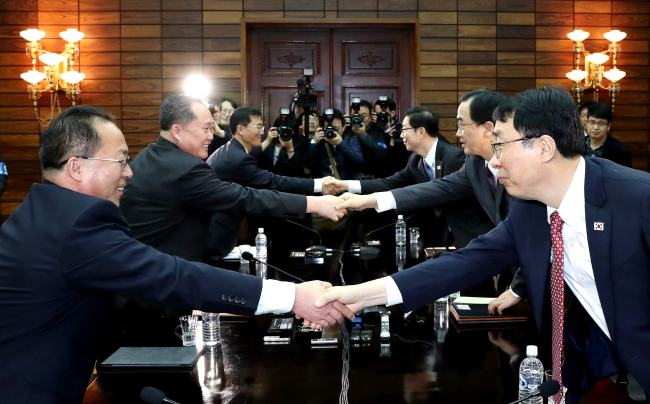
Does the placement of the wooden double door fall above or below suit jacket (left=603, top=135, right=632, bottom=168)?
above

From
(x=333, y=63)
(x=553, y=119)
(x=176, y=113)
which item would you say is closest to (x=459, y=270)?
(x=553, y=119)

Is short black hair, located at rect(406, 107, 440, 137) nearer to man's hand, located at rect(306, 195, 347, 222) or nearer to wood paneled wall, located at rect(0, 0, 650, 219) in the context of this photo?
man's hand, located at rect(306, 195, 347, 222)

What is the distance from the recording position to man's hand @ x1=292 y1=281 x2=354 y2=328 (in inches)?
82.4

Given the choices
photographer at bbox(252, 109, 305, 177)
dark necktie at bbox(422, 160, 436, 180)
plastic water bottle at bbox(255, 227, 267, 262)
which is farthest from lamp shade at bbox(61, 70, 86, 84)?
plastic water bottle at bbox(255, 227, 267, 262)

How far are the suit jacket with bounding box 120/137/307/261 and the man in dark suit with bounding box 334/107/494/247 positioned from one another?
91cm

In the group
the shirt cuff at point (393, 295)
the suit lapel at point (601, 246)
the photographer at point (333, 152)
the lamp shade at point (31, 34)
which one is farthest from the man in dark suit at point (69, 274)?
the lamp shade at point (31, 34)

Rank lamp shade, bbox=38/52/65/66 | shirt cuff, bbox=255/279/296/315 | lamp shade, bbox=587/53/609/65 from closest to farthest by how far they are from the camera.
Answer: shirt cuff, bbox=255/279/296/315 → lamp shade, bbox=38/52/65/66 → lamp shade, bbox=587/53/609/65

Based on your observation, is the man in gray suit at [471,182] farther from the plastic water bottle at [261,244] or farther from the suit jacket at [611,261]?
the suit jacket at [611,261]

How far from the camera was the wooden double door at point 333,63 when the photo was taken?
788 centimetres

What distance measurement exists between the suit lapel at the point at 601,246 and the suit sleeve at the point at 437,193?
2176 millimetres

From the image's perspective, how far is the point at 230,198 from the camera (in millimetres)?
3531

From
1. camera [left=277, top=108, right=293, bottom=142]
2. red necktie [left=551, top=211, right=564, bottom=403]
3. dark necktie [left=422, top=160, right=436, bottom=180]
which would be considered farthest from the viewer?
camera [left=277, top=108, right=293, bottom=142]

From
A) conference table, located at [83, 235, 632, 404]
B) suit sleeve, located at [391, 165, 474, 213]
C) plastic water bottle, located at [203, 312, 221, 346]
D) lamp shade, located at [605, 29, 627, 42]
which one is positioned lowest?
conference table, located at [83, 235, 632, 404]

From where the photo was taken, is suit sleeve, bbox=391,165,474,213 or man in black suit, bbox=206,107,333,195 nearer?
suit sleeve, bbox=391,165,474,213
